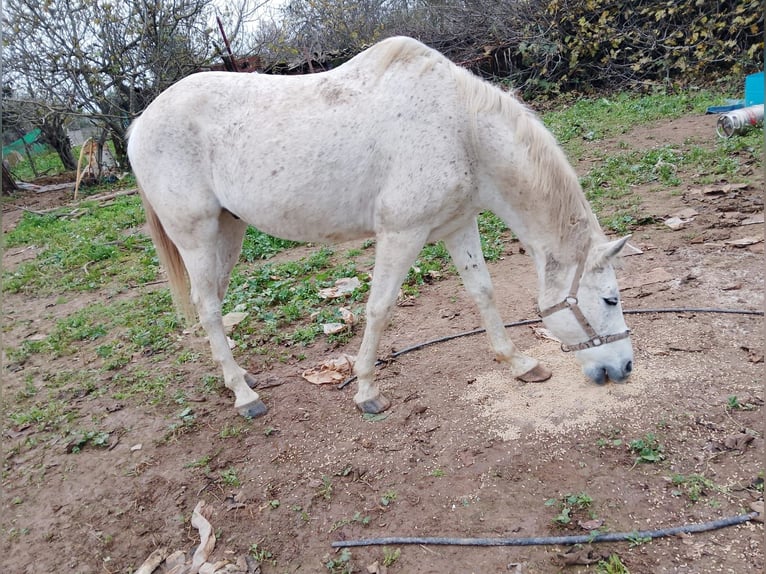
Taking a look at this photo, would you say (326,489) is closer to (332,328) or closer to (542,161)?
(332,328)

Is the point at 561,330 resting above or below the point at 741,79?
below

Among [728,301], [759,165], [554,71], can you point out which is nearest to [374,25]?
[554,71]

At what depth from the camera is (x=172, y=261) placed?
3.75 meters

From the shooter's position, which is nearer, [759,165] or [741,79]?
[759,165]

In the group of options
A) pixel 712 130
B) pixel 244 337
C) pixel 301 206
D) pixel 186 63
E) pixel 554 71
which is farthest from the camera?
pixel 186 63

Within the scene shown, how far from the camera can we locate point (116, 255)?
7438 mm

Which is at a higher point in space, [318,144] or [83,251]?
[318,144]

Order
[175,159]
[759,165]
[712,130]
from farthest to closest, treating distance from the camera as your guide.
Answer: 1. [712,130]
2. [759,165]
3. [175,159]

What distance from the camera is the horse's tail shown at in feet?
11.9

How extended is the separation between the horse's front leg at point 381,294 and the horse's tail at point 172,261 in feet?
4.74

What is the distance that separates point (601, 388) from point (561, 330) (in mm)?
484

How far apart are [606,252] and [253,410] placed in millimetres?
2324

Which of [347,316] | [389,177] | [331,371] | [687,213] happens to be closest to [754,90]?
[687,213]

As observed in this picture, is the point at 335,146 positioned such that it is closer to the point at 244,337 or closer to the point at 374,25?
the point at 244,337
